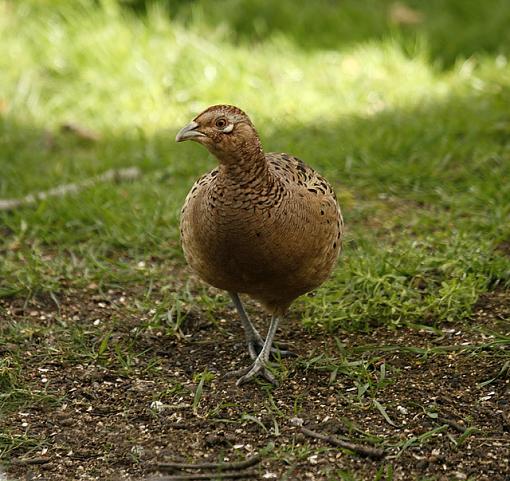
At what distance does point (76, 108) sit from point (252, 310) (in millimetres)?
3270

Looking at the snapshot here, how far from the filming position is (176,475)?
10.5ft

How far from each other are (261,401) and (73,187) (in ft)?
Result: 8.44

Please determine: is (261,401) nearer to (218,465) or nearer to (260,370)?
(260,370)

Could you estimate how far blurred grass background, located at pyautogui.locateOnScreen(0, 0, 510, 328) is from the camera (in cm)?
475

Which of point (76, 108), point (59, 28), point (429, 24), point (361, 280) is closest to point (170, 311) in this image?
point (361, 280)

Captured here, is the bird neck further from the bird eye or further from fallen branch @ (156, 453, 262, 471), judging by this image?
fallen branch @ (156, 453, 262, 471)

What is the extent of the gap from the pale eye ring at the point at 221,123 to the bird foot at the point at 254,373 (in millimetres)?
1005

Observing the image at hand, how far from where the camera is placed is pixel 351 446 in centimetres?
332

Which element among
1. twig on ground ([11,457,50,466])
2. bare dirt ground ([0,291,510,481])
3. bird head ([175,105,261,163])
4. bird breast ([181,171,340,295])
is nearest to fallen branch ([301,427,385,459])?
bare dirt ground ([0,291,510,481])

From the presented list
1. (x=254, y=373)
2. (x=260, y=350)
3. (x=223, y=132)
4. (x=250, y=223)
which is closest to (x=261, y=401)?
(x=254, y=373)

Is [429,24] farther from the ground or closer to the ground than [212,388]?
farther from the ground

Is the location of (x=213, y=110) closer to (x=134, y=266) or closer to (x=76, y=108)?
(x=134, y=266)

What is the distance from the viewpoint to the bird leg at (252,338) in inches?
162

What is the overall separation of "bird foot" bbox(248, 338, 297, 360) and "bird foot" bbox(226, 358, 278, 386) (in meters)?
0.15
